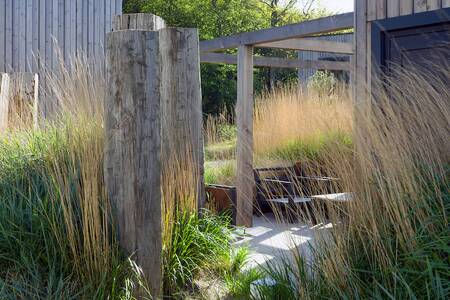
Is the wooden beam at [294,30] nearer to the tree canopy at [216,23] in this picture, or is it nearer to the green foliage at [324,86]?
the green foliage at [324,86]

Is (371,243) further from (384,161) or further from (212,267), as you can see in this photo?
(212,267)

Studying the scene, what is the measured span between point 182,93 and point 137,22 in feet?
1.93

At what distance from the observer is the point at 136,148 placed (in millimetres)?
3748

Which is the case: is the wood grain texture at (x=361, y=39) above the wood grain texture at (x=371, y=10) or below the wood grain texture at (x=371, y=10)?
below

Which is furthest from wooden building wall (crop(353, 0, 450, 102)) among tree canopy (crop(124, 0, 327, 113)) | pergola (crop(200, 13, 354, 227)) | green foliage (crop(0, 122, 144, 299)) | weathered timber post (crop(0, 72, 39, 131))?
tree canopy (crop(124, 0, 327, 113))

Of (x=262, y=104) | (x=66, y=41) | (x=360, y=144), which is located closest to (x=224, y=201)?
(x=262, y=104)

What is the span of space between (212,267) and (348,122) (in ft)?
4.39

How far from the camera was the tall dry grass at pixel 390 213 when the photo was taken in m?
2.77

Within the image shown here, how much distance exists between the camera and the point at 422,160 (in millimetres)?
3154

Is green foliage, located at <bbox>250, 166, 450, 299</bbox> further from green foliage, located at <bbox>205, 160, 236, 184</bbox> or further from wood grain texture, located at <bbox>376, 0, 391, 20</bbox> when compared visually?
green foliage, located at <bbox>205, 160, 236, 184</bbox>

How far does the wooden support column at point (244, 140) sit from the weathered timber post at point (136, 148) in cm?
278

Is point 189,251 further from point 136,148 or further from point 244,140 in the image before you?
point 244,140

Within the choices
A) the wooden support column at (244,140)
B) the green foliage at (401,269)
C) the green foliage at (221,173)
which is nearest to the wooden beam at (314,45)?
the wooden support column at (244,140)

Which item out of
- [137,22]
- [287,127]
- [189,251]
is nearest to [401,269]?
[189,251]
